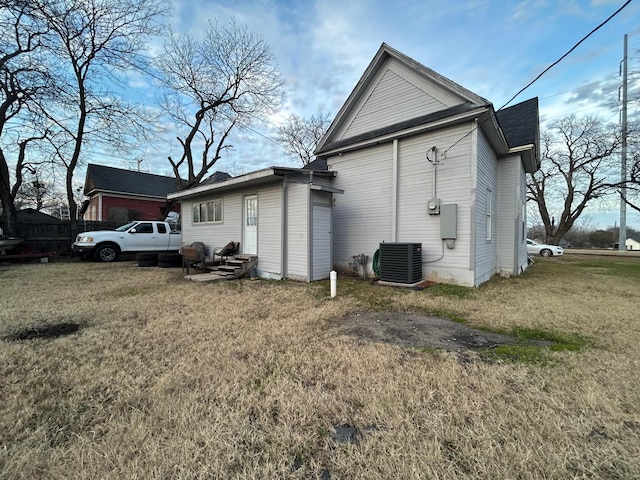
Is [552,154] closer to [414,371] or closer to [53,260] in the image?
[414,371]

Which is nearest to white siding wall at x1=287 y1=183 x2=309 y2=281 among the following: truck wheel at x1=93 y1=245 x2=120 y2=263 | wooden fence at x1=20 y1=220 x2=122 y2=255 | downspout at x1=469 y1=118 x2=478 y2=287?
downspout at x1=469 y1=118 x2=478 y2=287

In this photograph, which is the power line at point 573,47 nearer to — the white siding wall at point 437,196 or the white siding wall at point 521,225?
the white siding wall at point 437,196

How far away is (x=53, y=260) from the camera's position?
40.5 feet

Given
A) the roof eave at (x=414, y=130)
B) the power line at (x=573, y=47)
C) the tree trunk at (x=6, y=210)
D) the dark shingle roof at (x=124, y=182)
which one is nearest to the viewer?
the power line at (x=573, y=47)

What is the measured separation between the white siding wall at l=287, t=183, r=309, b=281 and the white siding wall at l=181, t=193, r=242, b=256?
2257 millimetres

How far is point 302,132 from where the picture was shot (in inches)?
967

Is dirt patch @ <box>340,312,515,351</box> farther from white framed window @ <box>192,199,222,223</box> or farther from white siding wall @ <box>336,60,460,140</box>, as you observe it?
white framed window @ <box>192,199,222,223</box>

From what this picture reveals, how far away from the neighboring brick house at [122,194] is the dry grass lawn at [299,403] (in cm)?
1963

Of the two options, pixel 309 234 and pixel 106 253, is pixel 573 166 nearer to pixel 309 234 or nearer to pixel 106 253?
pixel 309 234

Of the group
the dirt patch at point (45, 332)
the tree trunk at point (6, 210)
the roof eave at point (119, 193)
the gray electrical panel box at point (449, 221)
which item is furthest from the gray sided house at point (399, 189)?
the roof eave at point (119, 193)

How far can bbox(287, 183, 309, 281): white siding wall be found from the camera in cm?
724

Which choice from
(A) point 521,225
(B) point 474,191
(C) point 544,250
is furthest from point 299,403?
(C) point 544,250

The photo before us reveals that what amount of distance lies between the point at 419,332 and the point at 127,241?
41.9 feet

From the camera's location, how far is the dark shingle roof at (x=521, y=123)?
823 cm
